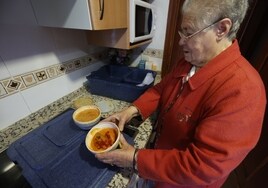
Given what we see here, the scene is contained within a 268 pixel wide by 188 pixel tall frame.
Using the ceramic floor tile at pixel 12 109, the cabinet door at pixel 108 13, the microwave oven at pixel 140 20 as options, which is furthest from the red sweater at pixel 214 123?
the ceramic floor tile at pixel 12 109

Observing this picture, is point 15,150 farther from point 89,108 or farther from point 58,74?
point 58,74

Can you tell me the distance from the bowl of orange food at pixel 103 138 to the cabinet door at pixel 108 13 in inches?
17.7

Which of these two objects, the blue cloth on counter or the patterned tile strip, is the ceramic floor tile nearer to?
the patterned tile strip

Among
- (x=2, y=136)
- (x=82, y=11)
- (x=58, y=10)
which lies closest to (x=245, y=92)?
(x=82, y=11)

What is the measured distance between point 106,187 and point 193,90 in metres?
0.48

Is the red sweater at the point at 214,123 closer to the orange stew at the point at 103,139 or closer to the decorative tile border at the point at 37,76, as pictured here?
the orange stew at the point at 103,139

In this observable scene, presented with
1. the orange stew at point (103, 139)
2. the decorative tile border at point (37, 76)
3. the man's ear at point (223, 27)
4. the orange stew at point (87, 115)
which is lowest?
the orange stew at point (87, 115)

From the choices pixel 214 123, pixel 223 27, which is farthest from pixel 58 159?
pixel 223 27

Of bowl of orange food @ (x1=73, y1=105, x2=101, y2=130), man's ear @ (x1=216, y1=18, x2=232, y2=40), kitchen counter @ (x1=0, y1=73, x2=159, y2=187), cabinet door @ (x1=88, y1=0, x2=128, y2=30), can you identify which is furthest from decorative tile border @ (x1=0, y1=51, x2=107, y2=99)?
man's ear @ (x1=216, y1=18, x2=232, y2=40)

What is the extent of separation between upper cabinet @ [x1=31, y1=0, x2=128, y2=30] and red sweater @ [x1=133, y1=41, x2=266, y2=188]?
487 mm

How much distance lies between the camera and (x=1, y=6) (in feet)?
2.09

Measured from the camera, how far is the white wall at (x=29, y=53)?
2.22 ft

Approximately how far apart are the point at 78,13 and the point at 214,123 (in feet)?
2.19

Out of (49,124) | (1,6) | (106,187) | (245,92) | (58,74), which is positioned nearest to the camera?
(245,92)
